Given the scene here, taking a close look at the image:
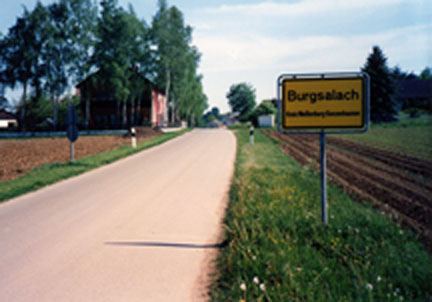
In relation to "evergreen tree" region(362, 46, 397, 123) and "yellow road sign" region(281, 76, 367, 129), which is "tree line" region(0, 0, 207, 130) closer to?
"evergreen tree" region(362, 46, 397, 123)

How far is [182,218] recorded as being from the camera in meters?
5.96

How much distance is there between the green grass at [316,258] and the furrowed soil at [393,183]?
33.1 inches

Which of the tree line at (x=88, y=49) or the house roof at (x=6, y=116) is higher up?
the tree line at (x=88, y=49)

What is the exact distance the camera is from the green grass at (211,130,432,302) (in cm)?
320

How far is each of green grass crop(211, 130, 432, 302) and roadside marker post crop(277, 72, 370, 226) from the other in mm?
1535

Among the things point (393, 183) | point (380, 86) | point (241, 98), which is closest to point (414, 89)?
point (380, 86)

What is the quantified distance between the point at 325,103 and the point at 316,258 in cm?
217

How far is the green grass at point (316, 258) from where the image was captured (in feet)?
10.5

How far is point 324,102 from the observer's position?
4.57m

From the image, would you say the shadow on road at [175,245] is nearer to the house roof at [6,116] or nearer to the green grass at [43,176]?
the green grass at [43,176]

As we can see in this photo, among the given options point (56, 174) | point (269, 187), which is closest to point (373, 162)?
point (269, 187)

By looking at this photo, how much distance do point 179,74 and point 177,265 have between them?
39.3m

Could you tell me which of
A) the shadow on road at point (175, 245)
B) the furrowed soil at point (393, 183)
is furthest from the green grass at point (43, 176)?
the furrowed soil at point (393, 183)

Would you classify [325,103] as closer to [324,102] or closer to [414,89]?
[324,102]
